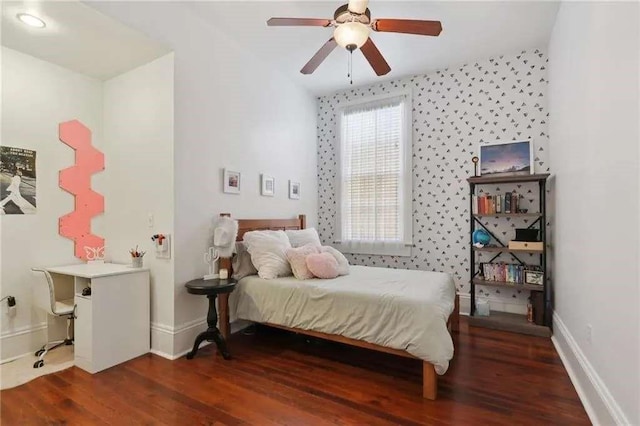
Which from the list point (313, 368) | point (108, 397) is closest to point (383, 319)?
point (313, 368)

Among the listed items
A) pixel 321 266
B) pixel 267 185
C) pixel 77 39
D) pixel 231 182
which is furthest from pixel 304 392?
pixel 77 39

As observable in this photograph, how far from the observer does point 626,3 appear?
1.46 meters

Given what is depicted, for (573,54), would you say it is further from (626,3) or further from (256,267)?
(256,267)

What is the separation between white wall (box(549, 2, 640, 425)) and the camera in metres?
1.40

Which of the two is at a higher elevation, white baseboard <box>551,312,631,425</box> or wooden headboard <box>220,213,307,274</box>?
wooden headboard <box>220,213,307,274</box>

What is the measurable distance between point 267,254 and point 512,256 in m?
2.83

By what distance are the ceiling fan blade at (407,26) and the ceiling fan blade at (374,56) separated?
143mm

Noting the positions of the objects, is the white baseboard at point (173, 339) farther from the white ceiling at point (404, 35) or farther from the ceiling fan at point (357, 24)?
the white ceiling at point (404, 35)

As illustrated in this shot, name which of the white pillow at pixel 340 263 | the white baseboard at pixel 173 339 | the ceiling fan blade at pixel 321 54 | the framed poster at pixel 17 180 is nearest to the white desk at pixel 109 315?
the white baseboard at pixel 173 339

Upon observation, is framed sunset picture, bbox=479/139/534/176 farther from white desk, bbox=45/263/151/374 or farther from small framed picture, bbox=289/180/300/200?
white desk, bbox=45/263/151/374

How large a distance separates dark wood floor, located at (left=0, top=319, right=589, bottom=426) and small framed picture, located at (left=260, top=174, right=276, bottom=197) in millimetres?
1779

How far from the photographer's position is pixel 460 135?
3879 millimetres

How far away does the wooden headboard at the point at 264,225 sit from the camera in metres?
3.05

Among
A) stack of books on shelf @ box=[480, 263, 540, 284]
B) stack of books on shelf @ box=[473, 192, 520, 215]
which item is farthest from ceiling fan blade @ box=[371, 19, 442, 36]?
stack of books on shelf @ box=[480, 263, 540, 284]
